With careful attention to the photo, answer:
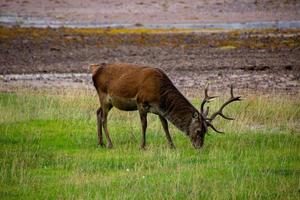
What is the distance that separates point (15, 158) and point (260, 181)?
4.00 meters

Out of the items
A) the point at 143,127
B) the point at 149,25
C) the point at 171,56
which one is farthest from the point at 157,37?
the point at 143,127

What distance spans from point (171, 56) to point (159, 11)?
→ 1701 cm

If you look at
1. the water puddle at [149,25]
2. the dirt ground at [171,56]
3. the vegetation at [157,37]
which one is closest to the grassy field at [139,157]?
the dirt ground at [171,56]

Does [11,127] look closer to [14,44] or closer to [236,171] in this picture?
[236,171]

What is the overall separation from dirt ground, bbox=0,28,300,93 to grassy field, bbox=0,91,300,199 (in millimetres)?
5258

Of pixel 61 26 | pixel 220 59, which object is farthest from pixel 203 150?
pixel 61 26

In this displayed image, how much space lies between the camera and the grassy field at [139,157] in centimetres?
1095

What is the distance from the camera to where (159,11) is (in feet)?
154

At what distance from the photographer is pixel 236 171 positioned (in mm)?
12047

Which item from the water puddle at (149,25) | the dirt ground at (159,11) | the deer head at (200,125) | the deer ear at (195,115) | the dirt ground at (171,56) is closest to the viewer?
the deer head at (200,125)

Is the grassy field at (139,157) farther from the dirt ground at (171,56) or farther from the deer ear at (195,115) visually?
the dirt ground at (171,56)

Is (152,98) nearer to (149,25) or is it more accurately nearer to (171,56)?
(171,56)

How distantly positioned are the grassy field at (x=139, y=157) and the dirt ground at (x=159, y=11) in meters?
27.5

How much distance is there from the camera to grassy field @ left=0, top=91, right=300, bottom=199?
35.9 feet
